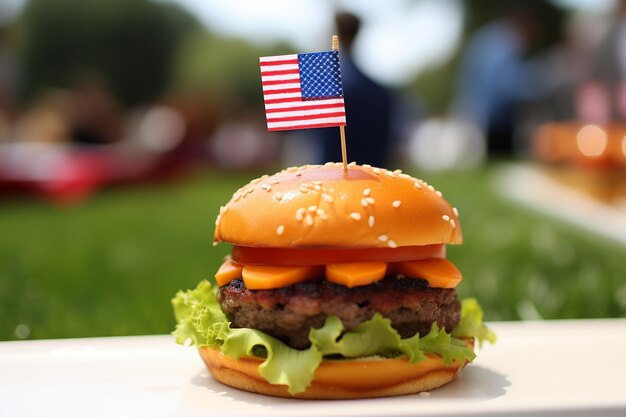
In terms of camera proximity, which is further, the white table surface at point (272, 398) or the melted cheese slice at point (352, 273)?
the melted cheese slice at point (352, 273)

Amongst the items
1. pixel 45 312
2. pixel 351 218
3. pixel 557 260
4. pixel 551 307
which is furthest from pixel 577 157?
pixel 351 218

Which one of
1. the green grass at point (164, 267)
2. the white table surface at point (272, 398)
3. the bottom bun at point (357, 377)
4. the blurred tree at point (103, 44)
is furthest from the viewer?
the blurred tree at point (103, 44)

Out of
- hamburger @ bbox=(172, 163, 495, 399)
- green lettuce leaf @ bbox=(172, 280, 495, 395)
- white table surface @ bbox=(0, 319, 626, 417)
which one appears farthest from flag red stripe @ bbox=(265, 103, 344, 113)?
white table surface @ bbox=(0, 319, 626, 417)

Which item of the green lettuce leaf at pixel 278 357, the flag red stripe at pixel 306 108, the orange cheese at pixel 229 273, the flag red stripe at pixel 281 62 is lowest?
the green lettuce leaf at pixel 278 357

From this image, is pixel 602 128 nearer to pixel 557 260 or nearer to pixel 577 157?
pixel 577 157

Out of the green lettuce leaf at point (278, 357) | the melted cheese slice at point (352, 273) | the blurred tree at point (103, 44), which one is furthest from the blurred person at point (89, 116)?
the blurred tree at point (103, 44)

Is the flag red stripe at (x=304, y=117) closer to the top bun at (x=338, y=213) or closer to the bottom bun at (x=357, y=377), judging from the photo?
the top bun at (x=338, y=213)

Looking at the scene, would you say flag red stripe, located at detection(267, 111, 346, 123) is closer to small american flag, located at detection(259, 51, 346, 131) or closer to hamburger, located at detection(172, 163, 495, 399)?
small american flag, located at detection(259, 51, 346, 131)

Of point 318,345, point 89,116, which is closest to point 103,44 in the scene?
point 89,116
